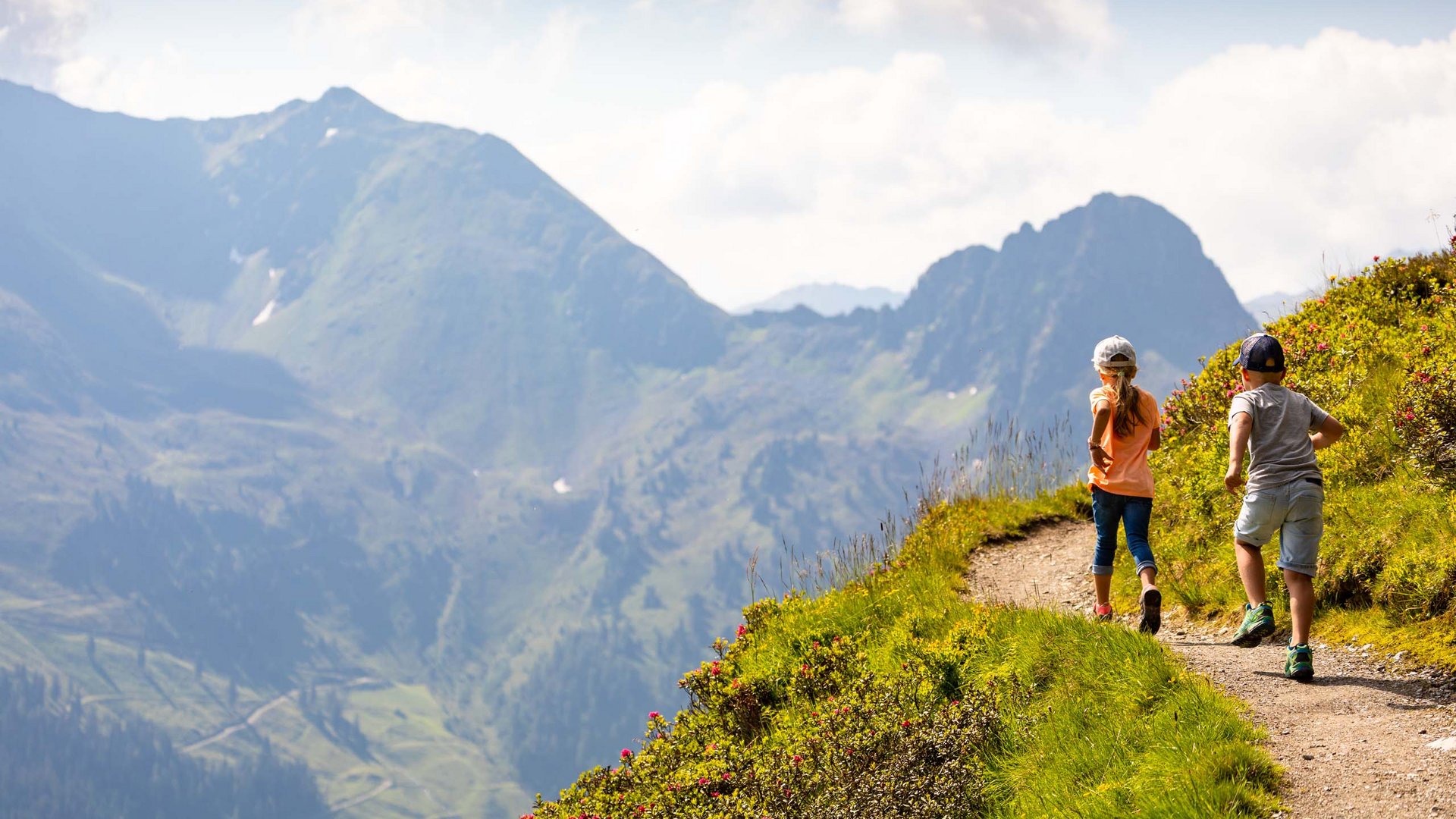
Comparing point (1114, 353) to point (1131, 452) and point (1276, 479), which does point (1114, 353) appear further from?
point (1276, 479)

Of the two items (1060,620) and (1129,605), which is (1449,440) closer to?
(1129,605)

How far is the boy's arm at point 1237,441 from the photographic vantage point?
761cm

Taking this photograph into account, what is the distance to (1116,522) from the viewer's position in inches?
374

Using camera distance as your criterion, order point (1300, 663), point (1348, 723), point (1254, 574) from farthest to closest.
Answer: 1. point (1254, 574)
2. point (1300, 663)
3. point (1348, 723)

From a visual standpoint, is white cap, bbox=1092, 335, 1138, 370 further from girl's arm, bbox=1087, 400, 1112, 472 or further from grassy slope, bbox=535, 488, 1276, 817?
grassy slope, bbox=535, 488, 1276, 817

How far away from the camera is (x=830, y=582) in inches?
494

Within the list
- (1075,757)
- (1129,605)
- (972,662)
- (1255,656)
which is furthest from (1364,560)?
(1075,757)

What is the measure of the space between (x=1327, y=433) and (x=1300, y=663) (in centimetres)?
172

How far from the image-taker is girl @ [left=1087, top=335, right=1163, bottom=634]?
30.1 ft

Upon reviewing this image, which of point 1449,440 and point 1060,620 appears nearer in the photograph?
point 1060,620

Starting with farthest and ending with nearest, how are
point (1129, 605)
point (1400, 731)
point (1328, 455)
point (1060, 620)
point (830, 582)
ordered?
point (830, 582), point (1129, 605), point (1328, 455), point (1060, 620), point (1400, 731)

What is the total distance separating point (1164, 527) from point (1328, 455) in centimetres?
216

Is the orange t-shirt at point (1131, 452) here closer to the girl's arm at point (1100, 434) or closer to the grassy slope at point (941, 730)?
the girl's arm at point (1100, 434)

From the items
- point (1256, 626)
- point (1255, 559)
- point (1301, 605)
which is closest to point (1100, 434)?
point (1255, 559)
